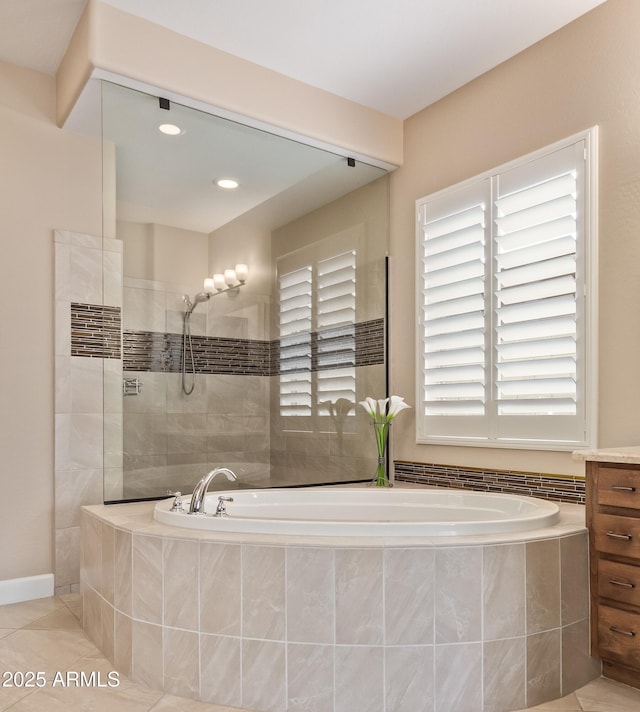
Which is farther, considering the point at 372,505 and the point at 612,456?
the point at 372,505

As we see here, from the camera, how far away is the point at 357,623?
1.93m

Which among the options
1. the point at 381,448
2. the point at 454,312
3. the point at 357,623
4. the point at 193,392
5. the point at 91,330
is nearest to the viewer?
the point at 357,623

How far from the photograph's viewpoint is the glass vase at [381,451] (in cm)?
360

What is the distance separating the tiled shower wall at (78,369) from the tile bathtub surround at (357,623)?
1301 mm

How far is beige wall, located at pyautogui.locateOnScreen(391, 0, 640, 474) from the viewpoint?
2.62m

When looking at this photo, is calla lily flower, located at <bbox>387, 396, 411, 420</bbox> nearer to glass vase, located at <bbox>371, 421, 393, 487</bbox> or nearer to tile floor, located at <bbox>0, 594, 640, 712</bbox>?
glass vase, located at <bbox>371, 421, 393, 487</bbox>

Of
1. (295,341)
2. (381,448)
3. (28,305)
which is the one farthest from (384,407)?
(28,305)

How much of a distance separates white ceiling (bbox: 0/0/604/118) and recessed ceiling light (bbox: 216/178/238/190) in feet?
2.04

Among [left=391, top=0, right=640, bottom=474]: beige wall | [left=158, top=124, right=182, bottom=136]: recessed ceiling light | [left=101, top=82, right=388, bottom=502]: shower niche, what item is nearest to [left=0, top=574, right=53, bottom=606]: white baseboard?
[left=101, top=82, right=388, bottom=502]: shower niche

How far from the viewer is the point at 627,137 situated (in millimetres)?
2639

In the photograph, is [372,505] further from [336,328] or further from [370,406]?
[336,328]

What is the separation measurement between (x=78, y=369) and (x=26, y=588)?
1126 mm

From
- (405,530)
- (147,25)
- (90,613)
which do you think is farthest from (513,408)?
(147,25)

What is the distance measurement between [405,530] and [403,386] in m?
1.76
